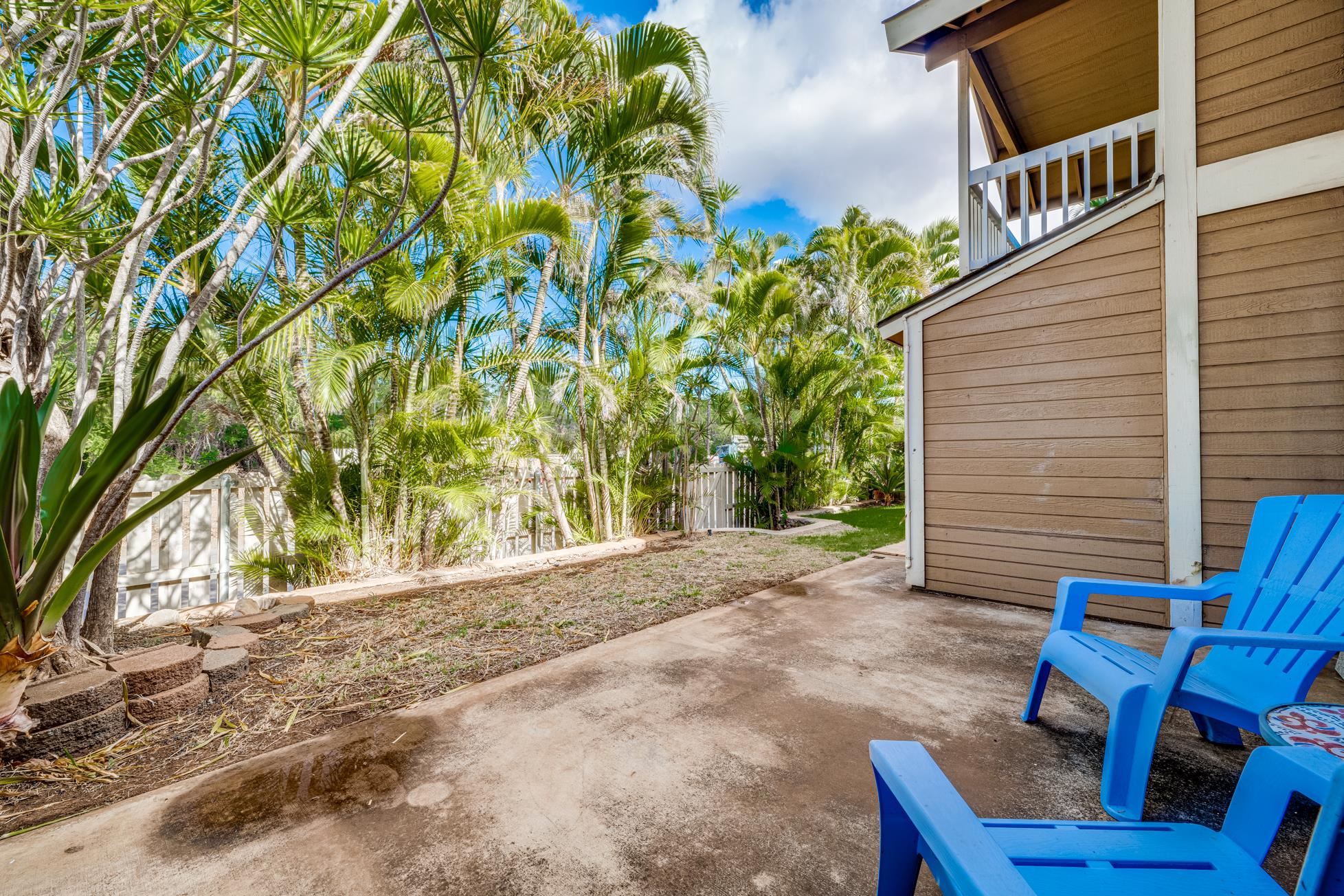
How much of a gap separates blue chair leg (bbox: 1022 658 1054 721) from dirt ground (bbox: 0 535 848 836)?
186cm

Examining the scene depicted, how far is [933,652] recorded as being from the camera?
2633 mm

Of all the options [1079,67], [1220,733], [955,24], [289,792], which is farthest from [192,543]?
[1079,67]

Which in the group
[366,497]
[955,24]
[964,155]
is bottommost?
[366,497]

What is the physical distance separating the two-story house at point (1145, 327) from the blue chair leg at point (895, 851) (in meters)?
2.93

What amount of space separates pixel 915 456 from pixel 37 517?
175 inches

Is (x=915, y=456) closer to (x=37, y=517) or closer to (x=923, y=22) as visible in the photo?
(x=923, y=22)

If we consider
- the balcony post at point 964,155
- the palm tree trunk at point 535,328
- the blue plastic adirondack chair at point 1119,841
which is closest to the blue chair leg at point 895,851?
the blue plastic adirondack chair at point 1119,841

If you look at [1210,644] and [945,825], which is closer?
[945,825]

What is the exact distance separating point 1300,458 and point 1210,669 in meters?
1.69

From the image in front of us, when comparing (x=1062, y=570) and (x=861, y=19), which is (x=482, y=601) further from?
(x=861, y=19)

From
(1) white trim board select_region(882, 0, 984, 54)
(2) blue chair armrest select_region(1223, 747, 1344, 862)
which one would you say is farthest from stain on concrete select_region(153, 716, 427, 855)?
(1) white trim board select_region(882, 0, 984, 54)

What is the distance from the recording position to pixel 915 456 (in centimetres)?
391

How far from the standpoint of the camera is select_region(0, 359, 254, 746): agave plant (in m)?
1.48

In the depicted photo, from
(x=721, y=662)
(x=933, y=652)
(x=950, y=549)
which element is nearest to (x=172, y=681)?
(x=721, y=662)
